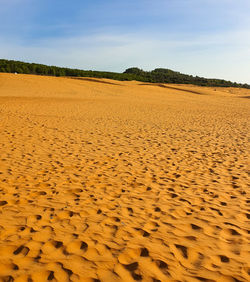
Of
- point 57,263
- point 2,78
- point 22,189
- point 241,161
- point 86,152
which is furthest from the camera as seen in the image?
point 2,78

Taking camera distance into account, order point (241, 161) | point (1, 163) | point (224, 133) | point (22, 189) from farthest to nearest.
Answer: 1. point (224, 133)
2. point (241, 161)
3. point (1, 163)
4. point (22, 189)

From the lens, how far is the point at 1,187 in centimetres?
579

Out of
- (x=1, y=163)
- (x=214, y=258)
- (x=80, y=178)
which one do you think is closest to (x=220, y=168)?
(x=80, y=178)

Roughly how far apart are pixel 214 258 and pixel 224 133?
10.6m

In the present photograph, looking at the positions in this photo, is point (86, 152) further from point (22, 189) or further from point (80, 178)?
point (22, 189)

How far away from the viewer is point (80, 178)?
6508 mm

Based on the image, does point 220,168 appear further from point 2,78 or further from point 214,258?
point 2,78

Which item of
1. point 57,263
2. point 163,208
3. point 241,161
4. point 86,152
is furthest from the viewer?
point 86,152

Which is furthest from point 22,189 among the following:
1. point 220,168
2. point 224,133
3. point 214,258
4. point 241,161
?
point 224,133

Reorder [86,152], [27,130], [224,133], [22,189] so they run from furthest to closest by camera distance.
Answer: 1. [224,133]
2. [27,130]
3. [86,152]
4. [22,189]

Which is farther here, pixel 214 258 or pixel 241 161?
pixel 241 161

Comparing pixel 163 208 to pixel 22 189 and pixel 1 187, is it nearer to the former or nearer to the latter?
pixel 22 189

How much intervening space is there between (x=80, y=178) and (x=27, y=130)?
661 cm

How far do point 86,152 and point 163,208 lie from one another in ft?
14.4
